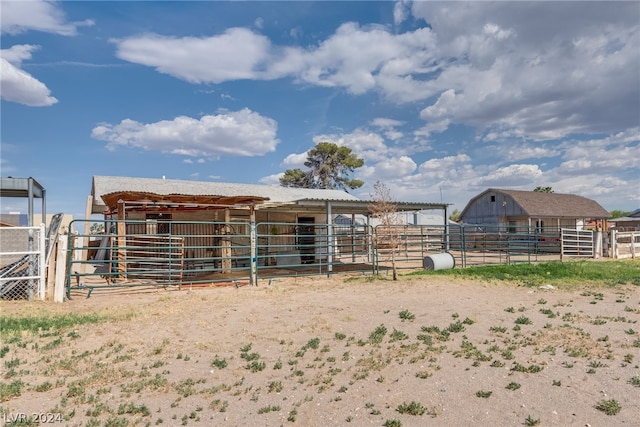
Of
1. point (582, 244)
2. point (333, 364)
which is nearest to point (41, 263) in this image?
point (333, 364)

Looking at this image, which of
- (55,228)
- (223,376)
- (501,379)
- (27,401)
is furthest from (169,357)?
(55,228)

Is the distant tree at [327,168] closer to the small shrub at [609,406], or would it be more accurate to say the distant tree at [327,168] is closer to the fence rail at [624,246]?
the fence rail at [624,246]

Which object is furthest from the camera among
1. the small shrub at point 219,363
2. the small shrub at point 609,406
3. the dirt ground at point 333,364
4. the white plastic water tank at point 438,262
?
the white plastic water tank at point 438,262

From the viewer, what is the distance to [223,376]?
473cm

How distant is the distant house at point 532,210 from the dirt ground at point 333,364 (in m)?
24.2

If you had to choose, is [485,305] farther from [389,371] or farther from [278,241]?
[278,241]

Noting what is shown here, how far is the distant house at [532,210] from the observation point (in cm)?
3092

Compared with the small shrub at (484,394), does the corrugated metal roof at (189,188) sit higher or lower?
higher

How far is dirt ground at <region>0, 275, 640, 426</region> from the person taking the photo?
383cm

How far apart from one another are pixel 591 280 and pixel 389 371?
968 cm

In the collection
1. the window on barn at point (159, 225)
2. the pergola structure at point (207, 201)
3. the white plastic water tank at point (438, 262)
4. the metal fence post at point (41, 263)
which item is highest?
the pergola structure at point (207, 201)

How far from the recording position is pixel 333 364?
505cm

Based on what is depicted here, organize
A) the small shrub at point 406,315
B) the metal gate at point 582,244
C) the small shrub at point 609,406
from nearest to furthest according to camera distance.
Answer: the small shrub at point 609,406 < the small shrub at point 406,315 < the metal gate at point 582,244

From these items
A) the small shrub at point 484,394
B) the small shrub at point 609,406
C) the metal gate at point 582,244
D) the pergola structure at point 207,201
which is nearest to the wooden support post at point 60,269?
the pergola structure at point 207,201
